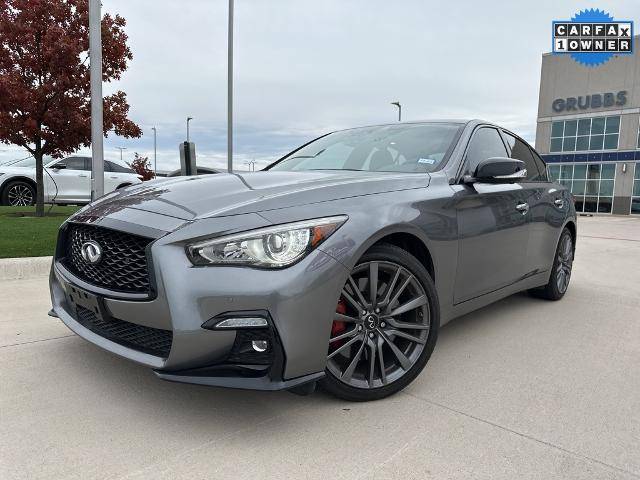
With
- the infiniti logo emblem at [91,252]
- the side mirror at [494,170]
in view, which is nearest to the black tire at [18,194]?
the infiniti logo emblem at [91,252]

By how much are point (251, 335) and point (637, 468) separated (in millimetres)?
1612

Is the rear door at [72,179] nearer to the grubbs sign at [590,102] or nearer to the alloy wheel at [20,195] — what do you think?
the alloy wheel at [20,195]

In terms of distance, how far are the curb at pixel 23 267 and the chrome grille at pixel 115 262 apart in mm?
3193

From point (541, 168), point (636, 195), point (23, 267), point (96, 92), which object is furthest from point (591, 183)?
point (23, 267)

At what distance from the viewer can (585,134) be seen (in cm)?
3297

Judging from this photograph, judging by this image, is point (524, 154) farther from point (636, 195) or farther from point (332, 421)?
point (636, 195)

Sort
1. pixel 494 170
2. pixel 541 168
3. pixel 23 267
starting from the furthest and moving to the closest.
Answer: pixel 23 267 → pixel 541 168 → pixel 494 170

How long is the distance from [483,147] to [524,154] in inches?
39.0

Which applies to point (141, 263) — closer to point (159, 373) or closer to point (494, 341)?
point (159, 373)

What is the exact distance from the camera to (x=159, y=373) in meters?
2.12

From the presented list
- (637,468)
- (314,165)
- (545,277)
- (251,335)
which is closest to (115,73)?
(314,165)

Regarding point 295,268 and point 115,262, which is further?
point 115,262

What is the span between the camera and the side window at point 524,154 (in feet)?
13.9

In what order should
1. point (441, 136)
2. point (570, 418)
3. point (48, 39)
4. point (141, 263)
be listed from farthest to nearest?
point (48, 39) → point (441, 136) → point (570, 418) → point (141, 263)
